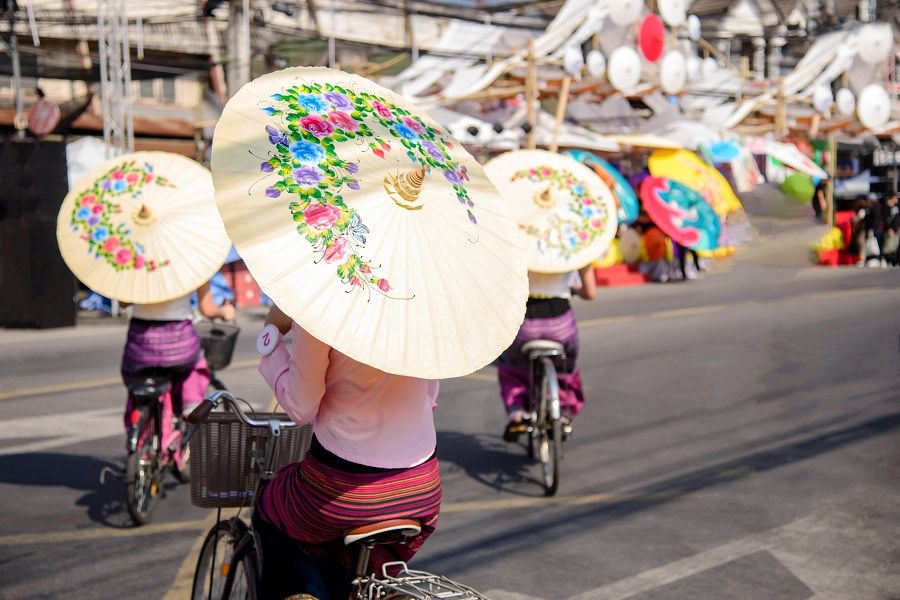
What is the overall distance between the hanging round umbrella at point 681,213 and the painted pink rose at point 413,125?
9.74 meters

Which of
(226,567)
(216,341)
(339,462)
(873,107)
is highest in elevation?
(873,107)

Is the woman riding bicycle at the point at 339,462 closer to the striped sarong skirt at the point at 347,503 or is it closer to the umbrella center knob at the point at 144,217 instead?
the striped sarong skirt at the point at 347,503

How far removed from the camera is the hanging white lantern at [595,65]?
19391mm

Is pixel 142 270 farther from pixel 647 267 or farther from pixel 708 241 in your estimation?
pixel 647 267

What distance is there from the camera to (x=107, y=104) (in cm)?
1540

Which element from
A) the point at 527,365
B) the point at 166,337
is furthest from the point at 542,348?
the point at 166,337

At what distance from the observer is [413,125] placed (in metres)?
3.10

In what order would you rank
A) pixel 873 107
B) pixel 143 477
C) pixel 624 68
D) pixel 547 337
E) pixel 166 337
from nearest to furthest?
pixel 143 477, pixel 166 337, pixel 547 337, pixel 624 68, pixel 873 107

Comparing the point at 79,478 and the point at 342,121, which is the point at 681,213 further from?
the point at 342,121

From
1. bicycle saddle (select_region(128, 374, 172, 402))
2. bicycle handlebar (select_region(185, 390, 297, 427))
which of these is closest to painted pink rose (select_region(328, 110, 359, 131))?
bicycle handlebar (select_region(185, 390, 297, 427))

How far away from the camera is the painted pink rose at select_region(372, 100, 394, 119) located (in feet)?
10.0

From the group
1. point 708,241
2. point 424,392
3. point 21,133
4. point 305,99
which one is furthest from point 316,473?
point 21,133

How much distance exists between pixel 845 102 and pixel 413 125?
82.6 ft

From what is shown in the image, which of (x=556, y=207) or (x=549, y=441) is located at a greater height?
(x=556, y=207)
